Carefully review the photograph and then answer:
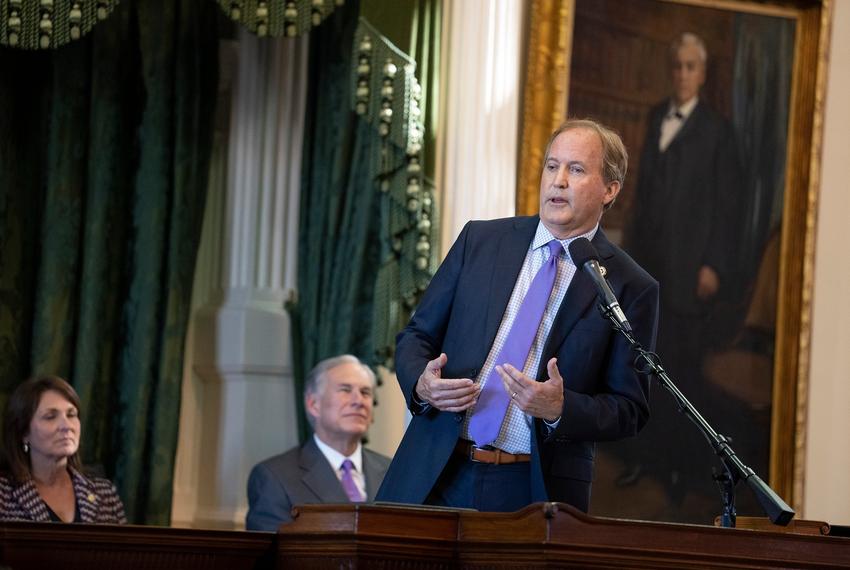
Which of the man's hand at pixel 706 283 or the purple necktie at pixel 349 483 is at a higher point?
the man's hand at pixel 706 283

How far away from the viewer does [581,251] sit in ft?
11.3

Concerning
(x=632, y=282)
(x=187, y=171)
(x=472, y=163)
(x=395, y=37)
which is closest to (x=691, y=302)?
(x=472, y=163)

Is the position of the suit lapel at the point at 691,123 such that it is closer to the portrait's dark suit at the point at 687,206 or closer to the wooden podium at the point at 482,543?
the portrait's dark suit at the point at 687,206

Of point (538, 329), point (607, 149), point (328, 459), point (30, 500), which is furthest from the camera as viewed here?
point (328, 459)

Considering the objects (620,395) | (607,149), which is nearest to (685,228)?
(607,149)

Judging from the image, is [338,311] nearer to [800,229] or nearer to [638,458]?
[638,458]

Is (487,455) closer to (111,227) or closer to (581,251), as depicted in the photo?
(581,251)

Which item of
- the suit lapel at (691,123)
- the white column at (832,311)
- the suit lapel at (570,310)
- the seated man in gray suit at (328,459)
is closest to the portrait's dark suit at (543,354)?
the suit lapel at (570,310)

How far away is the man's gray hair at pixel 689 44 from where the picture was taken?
6.94 metres

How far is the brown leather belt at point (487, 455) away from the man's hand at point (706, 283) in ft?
11.6

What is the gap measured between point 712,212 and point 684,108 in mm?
490

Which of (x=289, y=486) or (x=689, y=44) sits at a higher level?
(x=689, y=44)

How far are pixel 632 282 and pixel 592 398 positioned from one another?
1.12 feet

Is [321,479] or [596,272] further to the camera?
[321,479]
